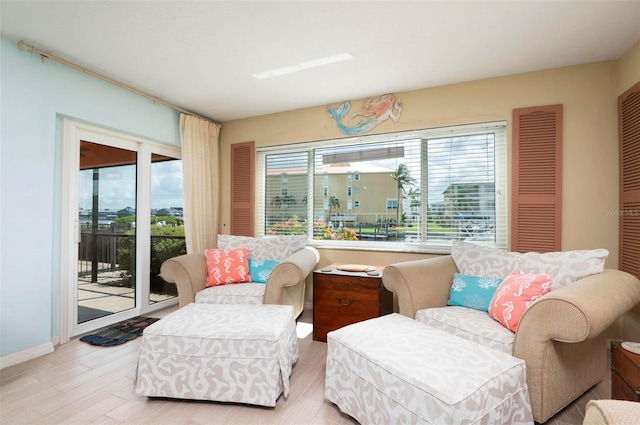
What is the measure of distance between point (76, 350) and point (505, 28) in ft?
13.3

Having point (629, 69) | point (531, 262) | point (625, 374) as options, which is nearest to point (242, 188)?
point (531, 262)

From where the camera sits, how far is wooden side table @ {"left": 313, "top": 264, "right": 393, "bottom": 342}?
8.33 ft

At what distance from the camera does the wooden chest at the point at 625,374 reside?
136 centimetres

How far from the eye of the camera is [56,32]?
7.22 feet

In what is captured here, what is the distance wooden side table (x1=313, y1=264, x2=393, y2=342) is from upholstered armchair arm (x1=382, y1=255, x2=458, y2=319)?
308 millimetres

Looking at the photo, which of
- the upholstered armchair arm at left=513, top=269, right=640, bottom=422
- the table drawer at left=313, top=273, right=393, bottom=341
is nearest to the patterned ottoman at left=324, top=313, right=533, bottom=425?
the upholstered armchair arm at left=513, top=269, right=640, bottom=422

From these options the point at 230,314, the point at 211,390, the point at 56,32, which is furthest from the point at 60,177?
the point at 211,390

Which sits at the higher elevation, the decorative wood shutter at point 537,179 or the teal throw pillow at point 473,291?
the decorative wood shutter at point 537,179

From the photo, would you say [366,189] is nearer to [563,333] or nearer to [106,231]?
[563,333]

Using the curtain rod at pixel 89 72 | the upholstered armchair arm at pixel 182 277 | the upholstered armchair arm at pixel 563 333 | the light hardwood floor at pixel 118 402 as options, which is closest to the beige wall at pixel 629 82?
the light hardwood floor at pixel 118 402

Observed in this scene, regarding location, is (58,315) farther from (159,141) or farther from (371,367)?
(371,367)

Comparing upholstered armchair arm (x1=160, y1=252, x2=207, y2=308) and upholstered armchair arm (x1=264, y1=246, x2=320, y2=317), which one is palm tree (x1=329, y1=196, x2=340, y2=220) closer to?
upholstered armchair arm (x1=264, y1=246, x2=320, y2=317)

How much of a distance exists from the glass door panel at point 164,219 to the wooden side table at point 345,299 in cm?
203

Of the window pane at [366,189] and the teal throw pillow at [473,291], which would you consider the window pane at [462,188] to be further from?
the teal throw pillow at [473,291]
